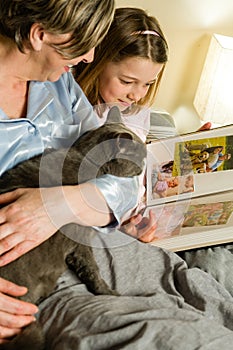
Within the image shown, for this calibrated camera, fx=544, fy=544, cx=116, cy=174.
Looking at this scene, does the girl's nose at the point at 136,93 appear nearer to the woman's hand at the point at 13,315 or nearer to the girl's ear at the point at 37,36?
the girl's ear at the point at 37,36

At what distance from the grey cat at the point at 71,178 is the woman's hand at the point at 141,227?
0.20 metres

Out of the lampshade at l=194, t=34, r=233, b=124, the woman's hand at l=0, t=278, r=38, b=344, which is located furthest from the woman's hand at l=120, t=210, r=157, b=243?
the lampshade at l=194, t=34, r=233, b=124

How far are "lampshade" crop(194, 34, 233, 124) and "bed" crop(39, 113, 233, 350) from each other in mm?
994

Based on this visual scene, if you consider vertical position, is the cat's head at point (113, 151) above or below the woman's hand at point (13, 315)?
above

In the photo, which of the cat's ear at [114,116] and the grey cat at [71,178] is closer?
the grey cat at [71,178]

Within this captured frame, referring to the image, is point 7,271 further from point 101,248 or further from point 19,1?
point 19,1

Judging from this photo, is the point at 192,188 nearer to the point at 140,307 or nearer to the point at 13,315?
the point at 140,307

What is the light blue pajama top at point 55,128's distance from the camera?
3.99 feet

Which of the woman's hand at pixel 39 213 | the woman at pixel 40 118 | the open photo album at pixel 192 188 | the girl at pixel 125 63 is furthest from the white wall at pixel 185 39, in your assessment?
the woman's hand at pixel 39 213

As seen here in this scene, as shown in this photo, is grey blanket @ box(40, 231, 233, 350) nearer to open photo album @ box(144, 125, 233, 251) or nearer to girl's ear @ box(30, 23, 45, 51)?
open photo album @ box(144, 125, 233, 251)

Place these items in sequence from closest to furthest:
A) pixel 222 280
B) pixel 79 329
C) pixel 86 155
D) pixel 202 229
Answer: pixel 79 329 < pixel 86 155 < pixel 222 280 < pixel 202 229

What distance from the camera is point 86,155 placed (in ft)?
4.13

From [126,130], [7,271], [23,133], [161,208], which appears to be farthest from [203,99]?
[7,271]

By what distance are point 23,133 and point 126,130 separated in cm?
25
